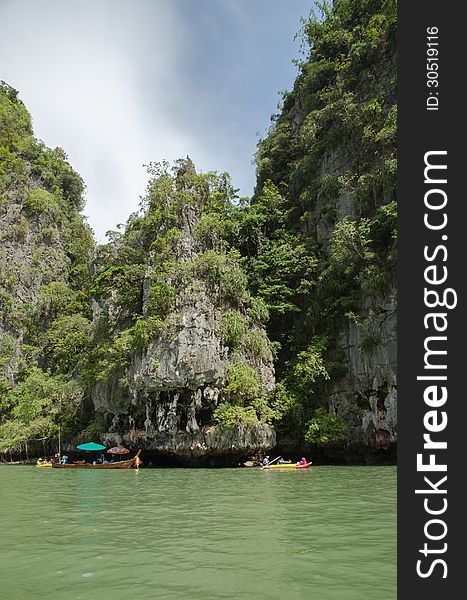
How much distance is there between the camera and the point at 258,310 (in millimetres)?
25000

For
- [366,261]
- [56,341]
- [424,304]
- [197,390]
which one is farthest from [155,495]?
[56,341]

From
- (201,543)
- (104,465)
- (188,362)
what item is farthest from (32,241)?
(201,543)

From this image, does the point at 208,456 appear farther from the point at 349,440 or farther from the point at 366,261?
the point at 366,261

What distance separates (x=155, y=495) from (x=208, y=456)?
34.4 feet

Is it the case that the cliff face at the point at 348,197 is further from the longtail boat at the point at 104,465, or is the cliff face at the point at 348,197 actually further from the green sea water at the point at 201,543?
the green sea water at the point at 201,543

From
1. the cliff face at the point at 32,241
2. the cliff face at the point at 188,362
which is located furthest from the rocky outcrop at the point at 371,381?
the cliff face at the point at 32,241

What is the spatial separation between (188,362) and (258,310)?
197 inches

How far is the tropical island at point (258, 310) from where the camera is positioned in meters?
22.2

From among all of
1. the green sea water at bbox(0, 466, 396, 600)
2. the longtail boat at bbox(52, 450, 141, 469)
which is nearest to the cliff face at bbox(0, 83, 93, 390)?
the longtail boat at bbox(52, 450, 141, 469)

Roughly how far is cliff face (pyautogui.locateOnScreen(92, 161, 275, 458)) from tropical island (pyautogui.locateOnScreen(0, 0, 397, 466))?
0.24 ft

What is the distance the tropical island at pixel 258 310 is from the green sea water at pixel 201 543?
27.3 feet

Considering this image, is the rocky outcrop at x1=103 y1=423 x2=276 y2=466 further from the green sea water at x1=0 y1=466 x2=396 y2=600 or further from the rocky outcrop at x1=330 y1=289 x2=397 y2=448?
the green sea water at x1=0 y1=466 x2=396 y2=600

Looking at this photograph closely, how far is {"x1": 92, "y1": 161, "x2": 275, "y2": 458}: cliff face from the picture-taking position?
21953mm

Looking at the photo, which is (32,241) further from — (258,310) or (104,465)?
(104,465)
